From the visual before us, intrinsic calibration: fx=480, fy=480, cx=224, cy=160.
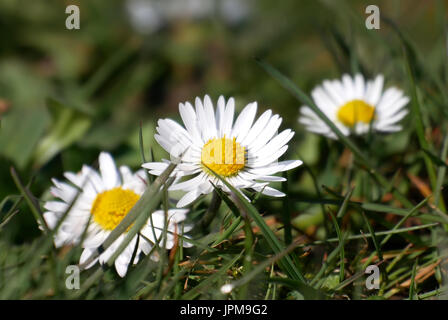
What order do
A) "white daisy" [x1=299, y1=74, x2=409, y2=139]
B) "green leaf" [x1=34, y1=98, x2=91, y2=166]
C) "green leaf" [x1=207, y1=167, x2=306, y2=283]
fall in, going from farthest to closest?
"green leaf" [x1=34, y1=98, x2=91, y2=166] < "white daisy" [x1=299, y1=74, x2=409, y2=139] < "green leaf" [x1=207, y1=167, x2=306, y2=283]

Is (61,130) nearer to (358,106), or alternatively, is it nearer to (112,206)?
(112,206)

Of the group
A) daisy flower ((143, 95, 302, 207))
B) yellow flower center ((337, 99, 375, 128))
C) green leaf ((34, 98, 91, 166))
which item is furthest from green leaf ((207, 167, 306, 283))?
green leaf ((34, 98, 91, 166))

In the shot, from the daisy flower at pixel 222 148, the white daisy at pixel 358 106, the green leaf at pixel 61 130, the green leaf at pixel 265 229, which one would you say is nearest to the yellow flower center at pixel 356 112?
the white daisy at pixel 358 106

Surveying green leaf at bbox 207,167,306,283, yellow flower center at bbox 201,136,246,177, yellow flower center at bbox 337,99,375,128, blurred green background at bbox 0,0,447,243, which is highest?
blurred green background at bbox 0,0,447,243

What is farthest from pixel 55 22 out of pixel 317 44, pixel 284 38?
pixel 317 44

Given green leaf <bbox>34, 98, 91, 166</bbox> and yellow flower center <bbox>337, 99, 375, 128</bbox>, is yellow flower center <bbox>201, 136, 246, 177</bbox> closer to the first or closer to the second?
yellow flower center <bbox>337, 99, 375, 128</bbox>

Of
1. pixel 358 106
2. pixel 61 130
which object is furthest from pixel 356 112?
pixel 61 130

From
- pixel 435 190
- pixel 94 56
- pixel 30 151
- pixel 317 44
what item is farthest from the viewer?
pixel 317 44

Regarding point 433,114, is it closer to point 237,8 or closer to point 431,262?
point 431,262
